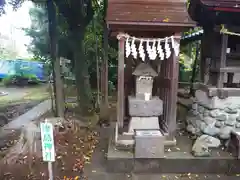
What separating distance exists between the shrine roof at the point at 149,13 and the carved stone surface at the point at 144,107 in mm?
1794

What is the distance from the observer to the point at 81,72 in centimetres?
789

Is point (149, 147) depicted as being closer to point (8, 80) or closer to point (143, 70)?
point (143, 70)

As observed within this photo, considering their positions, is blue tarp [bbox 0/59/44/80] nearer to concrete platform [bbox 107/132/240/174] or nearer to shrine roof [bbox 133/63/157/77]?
shrine roof [bbox 133/63/157/77]

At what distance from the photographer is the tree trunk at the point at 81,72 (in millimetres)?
7547

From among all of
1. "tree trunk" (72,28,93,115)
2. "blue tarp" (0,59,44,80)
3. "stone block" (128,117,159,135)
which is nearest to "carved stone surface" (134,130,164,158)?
"stone block" (128,117,159,135)

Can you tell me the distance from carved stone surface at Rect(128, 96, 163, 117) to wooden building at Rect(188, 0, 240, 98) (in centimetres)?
138

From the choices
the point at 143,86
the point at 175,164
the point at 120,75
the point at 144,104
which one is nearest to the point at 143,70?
the point at 143,86

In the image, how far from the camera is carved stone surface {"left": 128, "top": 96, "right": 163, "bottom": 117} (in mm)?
4953

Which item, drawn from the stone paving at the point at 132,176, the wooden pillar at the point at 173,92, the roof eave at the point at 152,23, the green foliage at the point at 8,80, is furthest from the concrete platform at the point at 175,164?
the green foliage at the point at 8,80

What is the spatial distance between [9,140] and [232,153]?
5.97 m

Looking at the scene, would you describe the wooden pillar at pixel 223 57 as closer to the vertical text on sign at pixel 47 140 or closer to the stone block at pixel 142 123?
the stone block at pixel 142 123

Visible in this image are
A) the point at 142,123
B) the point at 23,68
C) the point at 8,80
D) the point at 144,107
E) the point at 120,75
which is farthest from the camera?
the point at 23,68

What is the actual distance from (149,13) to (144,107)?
2158 mm

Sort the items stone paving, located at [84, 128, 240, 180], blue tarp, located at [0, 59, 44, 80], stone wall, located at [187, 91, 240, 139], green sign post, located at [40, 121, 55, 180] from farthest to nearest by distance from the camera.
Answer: blue tarp, located at [0, 59, 44, 80] → stone wall, located at [187, 91, 240, 139] → stone paving, located at [84, 128, 240, 180] → green sign post, located at [40, 121, 55, 180]
